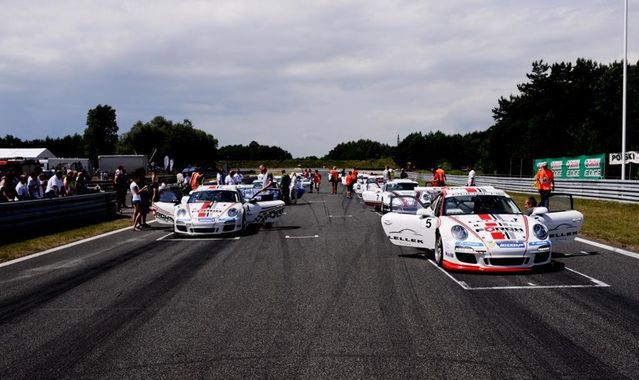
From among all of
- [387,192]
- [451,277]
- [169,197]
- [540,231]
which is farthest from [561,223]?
[387,192]

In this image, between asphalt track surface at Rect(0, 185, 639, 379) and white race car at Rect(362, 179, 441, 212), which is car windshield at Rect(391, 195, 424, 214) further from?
asphalt track surface at Rect(0, 185, 639, 379)

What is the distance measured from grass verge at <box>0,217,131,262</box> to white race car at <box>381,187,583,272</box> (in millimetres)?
7270

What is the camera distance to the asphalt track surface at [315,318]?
15.6ft

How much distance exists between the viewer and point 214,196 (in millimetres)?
16203

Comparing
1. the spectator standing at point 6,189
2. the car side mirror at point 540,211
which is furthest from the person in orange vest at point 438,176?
the spectator standing at point 6,189

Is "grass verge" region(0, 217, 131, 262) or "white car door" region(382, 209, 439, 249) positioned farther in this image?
"grass verge" region(0, 217, 131, 262)

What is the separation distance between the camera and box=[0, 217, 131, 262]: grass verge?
12.5 m

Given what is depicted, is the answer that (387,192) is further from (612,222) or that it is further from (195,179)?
(612,222)

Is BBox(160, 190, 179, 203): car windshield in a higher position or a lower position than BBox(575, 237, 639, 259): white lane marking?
higher

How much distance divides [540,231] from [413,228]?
215 centimetres

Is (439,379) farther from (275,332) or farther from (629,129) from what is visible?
(629,129)

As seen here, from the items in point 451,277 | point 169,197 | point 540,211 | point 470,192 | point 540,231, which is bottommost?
point 451,277

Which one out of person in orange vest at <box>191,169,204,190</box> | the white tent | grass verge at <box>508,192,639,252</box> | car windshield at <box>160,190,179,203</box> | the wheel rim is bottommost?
grass verge at <box>508,192,639,252</box>

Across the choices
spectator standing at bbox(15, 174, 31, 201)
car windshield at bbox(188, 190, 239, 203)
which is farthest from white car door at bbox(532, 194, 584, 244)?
spectator standing at bbox(15, 174, 31, 201)
